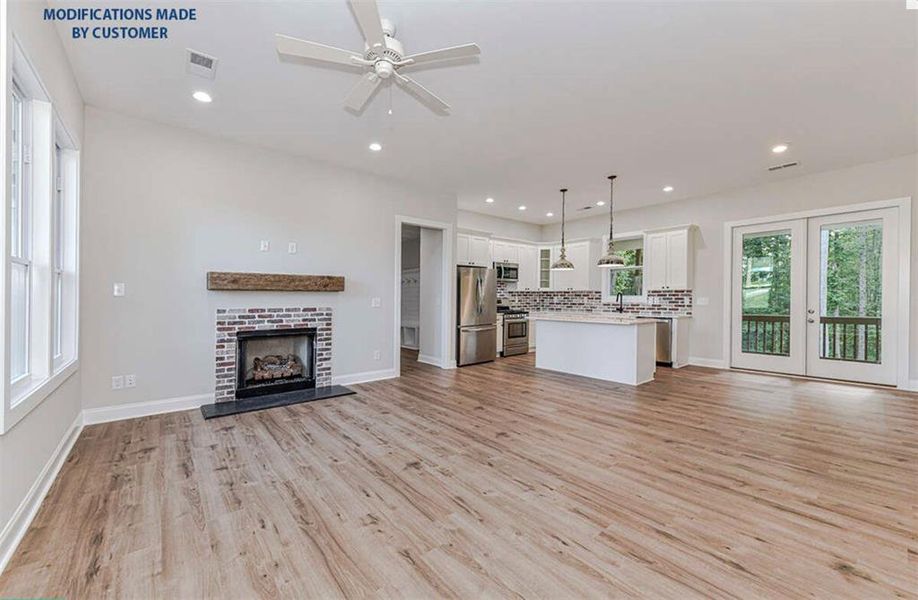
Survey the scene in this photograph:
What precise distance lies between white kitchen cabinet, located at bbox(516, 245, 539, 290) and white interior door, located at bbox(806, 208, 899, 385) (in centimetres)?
454

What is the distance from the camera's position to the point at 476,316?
261 inches

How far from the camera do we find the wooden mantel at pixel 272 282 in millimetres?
3963

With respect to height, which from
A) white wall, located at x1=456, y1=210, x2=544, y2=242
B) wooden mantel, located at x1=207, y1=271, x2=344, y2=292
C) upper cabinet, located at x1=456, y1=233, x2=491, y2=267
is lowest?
wooden mantel, located at x1=207, y1=271, x2=344, y2=292

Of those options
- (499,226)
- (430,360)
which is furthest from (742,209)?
(430,360)

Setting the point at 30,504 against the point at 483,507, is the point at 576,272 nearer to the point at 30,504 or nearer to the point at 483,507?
the point at 483,507

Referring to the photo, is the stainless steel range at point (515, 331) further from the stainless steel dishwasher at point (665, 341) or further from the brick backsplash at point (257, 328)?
the brick backsplash at point (257, 328)

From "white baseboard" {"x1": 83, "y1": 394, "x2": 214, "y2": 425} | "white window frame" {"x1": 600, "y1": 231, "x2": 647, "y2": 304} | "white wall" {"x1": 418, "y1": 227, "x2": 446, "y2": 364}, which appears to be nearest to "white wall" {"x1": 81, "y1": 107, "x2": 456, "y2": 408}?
"white baseboard" {"x1": 83, "y1": 394, "x2": 214, "y2": 425}

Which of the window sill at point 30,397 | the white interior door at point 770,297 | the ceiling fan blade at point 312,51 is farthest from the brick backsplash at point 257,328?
the white interior door at point 770,297

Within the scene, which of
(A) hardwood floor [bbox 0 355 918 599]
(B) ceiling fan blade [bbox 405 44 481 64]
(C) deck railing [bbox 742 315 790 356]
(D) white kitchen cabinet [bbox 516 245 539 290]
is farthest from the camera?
(D) white kitchen cabinet [bbox 516 245 539 290]

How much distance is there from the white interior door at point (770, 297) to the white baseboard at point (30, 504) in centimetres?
770

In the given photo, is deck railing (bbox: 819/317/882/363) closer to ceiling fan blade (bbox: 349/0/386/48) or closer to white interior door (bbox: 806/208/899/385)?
white interior door (bbox: 806/208/899/385)

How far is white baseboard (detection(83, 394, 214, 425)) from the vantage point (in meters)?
3.45

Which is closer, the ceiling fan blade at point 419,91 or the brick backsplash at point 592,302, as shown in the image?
the ceiling fan blade at point 419,91

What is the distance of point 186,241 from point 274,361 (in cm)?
158
